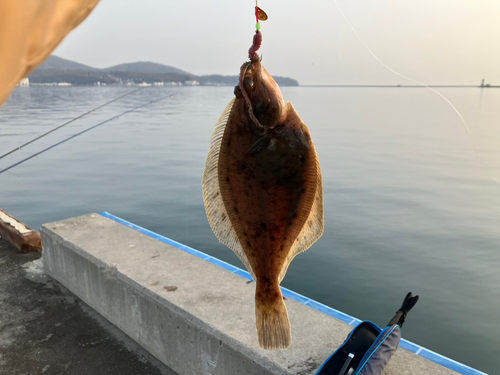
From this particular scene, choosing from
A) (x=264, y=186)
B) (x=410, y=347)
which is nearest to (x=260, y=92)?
(x=264, y=186)

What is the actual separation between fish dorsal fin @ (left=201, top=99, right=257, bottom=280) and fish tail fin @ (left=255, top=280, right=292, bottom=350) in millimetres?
82

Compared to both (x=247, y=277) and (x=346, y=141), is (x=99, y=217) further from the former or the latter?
(x=346, y=141)

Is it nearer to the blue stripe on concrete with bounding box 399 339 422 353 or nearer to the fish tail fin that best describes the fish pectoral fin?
the fish tail fin

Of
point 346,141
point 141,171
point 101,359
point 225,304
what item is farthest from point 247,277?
point 346,141

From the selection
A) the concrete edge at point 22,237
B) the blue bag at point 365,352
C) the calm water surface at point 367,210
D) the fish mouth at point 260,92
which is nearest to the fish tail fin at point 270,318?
the fish mouth at point 260,92

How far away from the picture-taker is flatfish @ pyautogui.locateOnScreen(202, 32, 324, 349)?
1.20 meters

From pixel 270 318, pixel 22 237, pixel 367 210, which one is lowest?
pixel 367 210

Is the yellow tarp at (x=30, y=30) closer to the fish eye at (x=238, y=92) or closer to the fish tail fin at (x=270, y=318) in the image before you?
the fish eye at (x=238, y=92)

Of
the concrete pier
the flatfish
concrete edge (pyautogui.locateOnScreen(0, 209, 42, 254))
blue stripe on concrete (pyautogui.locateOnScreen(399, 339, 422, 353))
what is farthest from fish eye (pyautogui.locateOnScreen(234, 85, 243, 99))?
concrete edge (pyautogui.locateOnScreen(0, 209, 42, 254))

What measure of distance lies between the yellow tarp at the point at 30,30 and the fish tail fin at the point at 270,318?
3.66 ft

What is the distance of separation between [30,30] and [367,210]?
11709mm

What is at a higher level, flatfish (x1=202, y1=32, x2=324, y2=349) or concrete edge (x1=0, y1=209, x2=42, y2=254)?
flatfish (x1=202, y1=32, x2=324, y2=349)

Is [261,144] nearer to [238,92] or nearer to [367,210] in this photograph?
[238,92]

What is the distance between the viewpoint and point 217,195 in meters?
1.36
